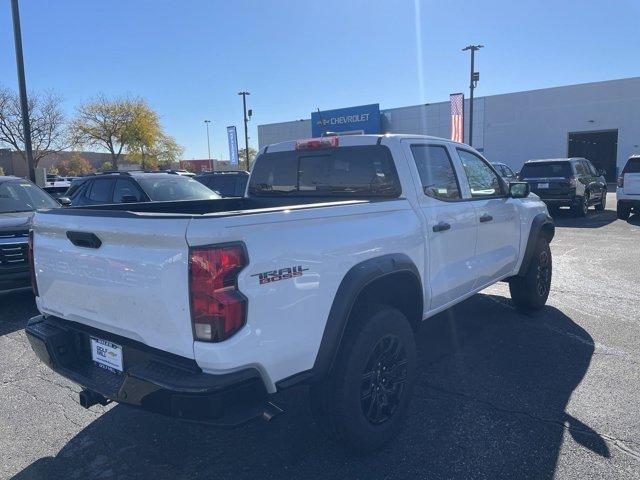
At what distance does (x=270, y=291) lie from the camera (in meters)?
2.25

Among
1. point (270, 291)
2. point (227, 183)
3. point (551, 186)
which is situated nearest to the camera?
point (270, 291)

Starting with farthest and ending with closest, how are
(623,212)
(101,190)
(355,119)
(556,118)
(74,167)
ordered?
1. (74,167)
2. (355,119)
3. (556,118)
4. (623,212)
5. (101,190)

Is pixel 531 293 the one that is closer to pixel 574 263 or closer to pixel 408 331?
pixel 408 331

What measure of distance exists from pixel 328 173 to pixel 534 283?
2.90m

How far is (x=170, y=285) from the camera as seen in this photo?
220 centimetres

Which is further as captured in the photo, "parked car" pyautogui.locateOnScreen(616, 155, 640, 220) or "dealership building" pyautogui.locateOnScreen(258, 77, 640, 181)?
"dealership building" pyautogui.locateOnScreen(258, 77, 640, 181)

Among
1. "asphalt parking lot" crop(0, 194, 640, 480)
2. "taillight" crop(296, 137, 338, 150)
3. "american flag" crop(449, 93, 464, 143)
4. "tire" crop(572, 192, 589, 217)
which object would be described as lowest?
"asphalt parking lot" crop(0, 194, 640, 480)

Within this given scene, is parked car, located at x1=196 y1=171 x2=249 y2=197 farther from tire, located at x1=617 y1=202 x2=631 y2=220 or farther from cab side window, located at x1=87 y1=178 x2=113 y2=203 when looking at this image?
tire, located at x1=617 y1=202 x2=631 y2=220

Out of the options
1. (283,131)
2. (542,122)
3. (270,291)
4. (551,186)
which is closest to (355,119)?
(283,131)

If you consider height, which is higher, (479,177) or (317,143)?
(317,143)

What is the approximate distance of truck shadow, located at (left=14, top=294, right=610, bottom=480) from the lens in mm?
2828

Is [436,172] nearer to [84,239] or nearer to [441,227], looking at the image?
[441,227]

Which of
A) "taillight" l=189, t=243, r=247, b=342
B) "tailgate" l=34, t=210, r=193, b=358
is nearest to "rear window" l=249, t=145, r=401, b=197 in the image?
"taillight" l=189, t=243, r=247, b=342

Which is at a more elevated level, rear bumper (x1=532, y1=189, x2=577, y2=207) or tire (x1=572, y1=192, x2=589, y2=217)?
rear bumper (x1=532, y1=189, x2=577, y2=207)
